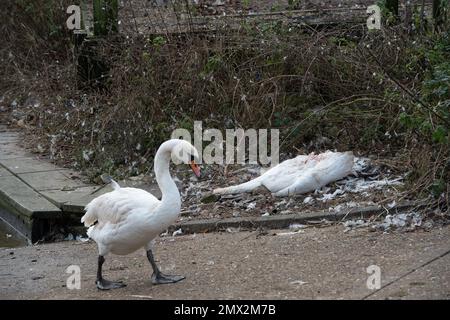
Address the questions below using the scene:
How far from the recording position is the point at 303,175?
837 centimetres

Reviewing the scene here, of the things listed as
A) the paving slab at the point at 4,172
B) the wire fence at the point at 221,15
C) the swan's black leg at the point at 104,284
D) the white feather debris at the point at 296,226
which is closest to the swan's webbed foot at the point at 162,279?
the swan's black leg at the point at 104,284

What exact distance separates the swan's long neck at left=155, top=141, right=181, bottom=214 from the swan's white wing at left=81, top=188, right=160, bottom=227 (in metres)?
0.10

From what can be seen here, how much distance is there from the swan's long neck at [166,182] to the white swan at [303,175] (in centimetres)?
209

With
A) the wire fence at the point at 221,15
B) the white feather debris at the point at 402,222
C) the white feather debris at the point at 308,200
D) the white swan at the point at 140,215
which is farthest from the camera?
the wire fence at the point at 221,15

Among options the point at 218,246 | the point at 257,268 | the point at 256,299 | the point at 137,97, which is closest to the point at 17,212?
the point at 137,97

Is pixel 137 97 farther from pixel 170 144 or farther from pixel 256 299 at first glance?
pixel 256 299

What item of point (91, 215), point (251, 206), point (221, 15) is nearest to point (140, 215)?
point (91, 215)

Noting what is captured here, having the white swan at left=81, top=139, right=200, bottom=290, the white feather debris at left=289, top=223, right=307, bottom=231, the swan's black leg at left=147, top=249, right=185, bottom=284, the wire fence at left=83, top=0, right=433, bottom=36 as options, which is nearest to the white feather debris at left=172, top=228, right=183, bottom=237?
the white feather debris at left=289, top=223, right=307, bottom=231

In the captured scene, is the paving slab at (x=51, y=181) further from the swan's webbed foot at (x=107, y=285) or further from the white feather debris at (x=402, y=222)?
the white feather debris at (x=402, y=222)

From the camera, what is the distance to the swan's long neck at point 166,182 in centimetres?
618

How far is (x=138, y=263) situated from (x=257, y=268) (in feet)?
3.78

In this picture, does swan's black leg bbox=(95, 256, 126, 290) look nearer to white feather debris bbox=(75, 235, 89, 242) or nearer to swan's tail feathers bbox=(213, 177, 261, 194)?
white feather debris bbox=(75, 235, 89, 242)

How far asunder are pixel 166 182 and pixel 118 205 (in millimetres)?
401

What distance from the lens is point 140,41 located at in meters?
10.5
